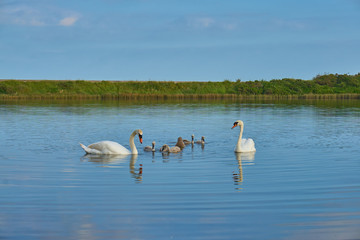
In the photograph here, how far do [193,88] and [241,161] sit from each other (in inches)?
2277

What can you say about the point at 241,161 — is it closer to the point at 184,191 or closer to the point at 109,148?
the point at 109,148

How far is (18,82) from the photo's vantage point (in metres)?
69.6

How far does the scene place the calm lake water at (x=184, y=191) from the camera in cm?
675

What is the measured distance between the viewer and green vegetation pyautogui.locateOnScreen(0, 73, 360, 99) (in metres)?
65.3

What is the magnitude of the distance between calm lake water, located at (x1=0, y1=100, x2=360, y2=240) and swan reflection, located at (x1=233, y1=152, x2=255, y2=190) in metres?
0.03

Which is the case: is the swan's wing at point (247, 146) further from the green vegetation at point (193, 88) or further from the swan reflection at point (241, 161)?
the green vegetation at point (193, 88)

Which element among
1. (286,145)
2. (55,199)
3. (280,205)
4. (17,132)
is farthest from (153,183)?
(17,132)

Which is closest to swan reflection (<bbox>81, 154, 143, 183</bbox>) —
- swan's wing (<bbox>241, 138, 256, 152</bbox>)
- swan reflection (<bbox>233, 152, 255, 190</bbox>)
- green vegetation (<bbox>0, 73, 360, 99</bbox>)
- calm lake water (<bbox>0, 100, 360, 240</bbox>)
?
calm lake water (<bbox>0, 100, 360, 240</bbox>)

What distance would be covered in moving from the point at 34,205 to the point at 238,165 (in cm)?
634

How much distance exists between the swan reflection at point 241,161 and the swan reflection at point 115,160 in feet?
7.41

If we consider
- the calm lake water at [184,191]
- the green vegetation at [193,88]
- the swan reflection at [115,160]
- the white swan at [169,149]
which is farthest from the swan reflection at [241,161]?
the green vegetation at [193,88]

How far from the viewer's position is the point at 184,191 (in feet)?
30.8

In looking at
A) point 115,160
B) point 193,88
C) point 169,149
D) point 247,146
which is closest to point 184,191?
point 115,160

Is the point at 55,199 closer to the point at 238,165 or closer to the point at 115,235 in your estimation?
the point at 115,235
